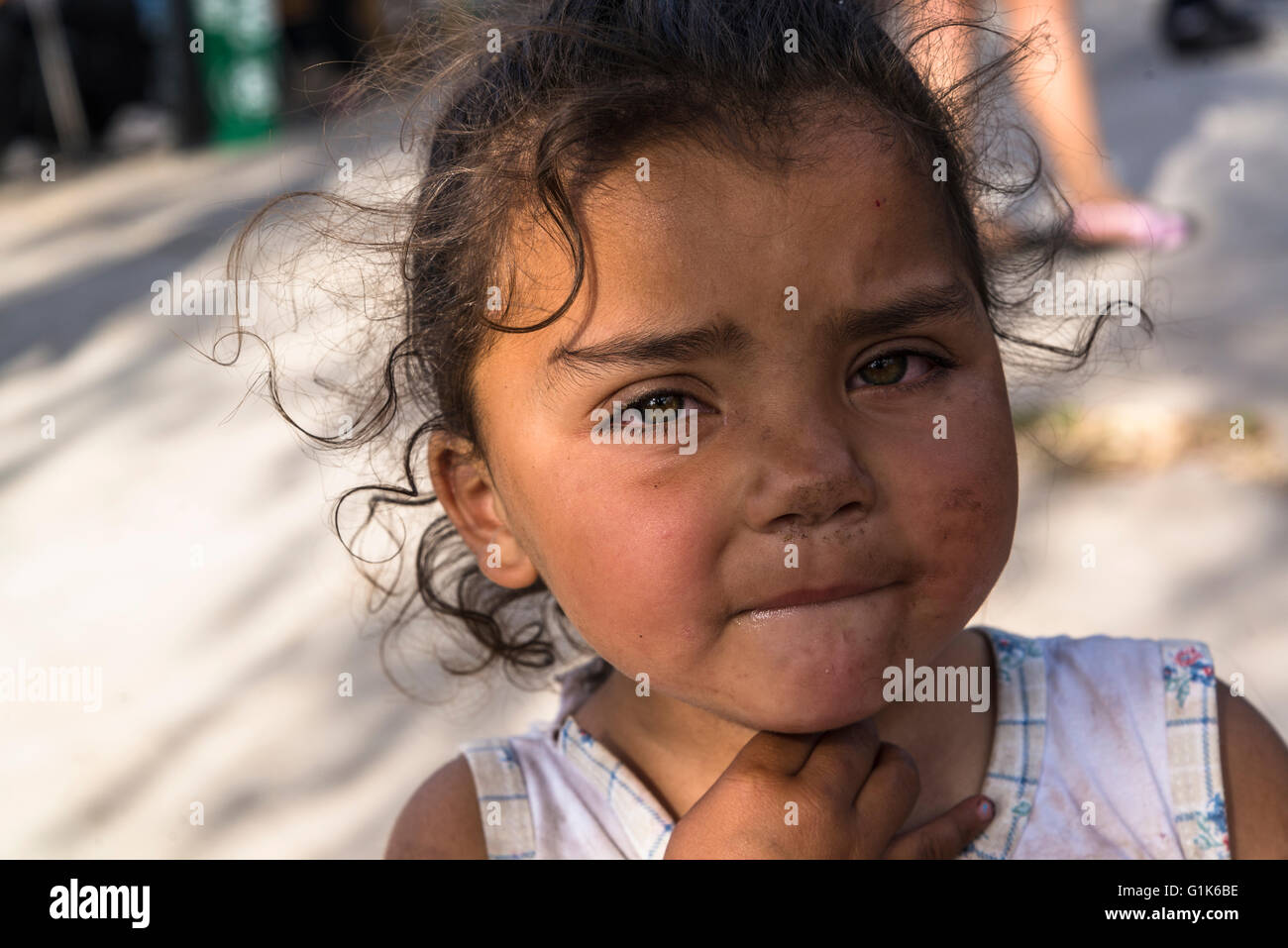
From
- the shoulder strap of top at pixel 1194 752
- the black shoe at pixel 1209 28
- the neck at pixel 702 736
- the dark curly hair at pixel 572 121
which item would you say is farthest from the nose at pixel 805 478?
the black shoe at pixel 1209 28

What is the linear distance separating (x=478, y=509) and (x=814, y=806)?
0.48m

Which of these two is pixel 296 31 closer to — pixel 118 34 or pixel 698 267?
pixel 118 34

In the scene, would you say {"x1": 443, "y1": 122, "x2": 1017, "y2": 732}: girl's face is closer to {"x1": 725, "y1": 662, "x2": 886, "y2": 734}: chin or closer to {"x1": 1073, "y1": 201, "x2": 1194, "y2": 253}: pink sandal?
{"x1": 725, "y1": 662, "x2": 886, "y2": 734}: chin

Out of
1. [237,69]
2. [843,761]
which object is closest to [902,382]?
[843,761]

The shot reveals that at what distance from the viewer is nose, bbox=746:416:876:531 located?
41.9 inches

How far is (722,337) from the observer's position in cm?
109

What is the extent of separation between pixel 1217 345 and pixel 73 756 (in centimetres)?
299

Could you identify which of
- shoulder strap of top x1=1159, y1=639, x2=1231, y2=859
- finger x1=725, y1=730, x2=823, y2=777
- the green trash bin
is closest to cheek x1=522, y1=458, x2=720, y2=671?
finger x1=725, y1=730, x2=823, y2=777

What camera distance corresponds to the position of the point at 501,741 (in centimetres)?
148

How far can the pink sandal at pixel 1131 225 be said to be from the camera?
153 inches

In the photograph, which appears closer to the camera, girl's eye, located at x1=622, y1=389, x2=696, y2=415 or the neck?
girl's eye, located at x1=622, y1=389, x2=696, y2=415

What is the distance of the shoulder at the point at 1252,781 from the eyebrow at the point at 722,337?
0.54 m

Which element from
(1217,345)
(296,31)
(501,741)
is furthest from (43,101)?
(501,741)

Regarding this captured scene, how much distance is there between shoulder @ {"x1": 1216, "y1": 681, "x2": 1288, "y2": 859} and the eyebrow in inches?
21.1
